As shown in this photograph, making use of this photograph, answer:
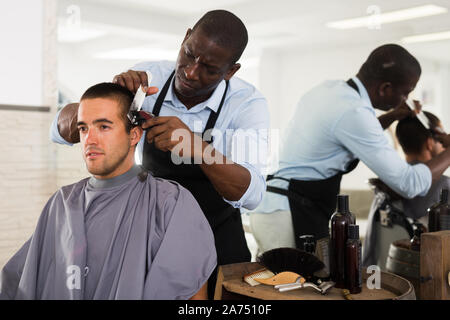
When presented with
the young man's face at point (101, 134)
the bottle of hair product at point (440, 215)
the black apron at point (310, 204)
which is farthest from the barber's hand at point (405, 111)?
the young man's face at point (101, 134)

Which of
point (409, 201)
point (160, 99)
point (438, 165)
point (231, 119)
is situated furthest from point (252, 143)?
point (409, 201)

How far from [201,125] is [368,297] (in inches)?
33.1

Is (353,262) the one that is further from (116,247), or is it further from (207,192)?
(116,247)

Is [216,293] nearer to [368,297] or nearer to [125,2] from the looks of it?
[368,297]

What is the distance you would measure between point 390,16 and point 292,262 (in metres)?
4.92

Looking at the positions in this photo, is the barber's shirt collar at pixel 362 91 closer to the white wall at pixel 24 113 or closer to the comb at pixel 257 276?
the comb at pixel 257 276

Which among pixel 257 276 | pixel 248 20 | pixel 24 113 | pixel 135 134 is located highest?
pixel 248 20

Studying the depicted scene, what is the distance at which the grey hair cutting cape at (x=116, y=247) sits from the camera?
4.64 ft

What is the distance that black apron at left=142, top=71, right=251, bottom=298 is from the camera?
5.87 feet

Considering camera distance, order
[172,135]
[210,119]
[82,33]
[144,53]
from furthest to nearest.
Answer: [144,53]
[82,33]
[210,119]
[172,135]

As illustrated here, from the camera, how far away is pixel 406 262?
2.19m

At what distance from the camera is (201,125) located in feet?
5.93

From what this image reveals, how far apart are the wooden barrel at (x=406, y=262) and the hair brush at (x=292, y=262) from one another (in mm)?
768

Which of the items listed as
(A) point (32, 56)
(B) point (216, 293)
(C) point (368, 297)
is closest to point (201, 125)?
(B) point (216, 293)
